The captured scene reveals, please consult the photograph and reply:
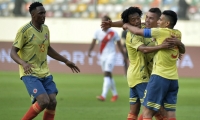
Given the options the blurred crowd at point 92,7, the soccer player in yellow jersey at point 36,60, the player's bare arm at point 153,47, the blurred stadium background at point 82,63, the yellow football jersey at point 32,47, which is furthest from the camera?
the blurred crowd at point 92,7

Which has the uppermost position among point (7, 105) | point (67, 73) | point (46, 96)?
point (46, 96)

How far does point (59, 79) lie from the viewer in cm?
2192

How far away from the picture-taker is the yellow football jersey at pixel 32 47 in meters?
9.41

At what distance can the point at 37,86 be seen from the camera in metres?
9.33

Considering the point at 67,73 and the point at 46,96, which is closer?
the point at 46,96

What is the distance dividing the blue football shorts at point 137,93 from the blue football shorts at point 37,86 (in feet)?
4.46

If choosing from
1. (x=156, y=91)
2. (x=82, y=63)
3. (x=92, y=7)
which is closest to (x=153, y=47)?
(x=156, y=91)

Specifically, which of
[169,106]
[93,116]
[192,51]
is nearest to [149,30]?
[169,106]

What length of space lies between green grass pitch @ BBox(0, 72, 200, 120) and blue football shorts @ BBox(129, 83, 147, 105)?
2607 millimetres

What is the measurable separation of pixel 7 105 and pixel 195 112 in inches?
183

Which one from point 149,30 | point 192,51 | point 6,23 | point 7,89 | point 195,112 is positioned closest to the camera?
point 149,30

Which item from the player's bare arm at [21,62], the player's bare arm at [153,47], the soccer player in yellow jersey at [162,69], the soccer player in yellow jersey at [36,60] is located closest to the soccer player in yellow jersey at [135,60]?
the player's bare arm at [153,47]

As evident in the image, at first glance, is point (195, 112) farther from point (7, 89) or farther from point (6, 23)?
point (6, 23)

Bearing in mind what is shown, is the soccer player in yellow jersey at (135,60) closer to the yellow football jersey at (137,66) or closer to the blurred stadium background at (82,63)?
the yellow football jersey at (137,66)
